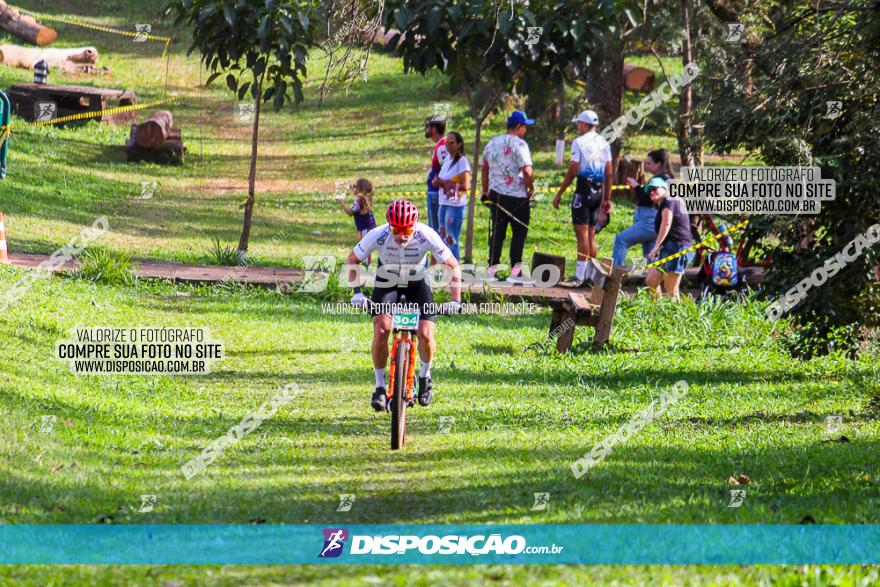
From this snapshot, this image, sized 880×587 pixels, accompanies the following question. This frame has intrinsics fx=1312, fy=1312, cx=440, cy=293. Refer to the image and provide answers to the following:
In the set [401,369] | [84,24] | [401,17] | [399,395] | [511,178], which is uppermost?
[84,24]

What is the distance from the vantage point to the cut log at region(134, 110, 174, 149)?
92.2ft

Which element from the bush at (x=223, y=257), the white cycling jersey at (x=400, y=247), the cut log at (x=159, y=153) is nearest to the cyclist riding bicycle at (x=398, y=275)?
the white cycling jersey at (x=400, y=247)

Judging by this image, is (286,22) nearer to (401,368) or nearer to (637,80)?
(401,368)

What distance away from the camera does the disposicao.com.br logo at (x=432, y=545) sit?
7.17m

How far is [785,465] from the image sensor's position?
9.84m

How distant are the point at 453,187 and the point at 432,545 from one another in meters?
10.6

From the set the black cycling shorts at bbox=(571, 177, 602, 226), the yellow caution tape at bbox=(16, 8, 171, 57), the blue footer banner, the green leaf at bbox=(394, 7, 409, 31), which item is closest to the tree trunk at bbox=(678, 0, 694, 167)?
the black cycling shorts at bbox=(571, 177, 602, 226)

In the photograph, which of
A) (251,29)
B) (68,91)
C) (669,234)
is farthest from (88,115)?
(669,234)

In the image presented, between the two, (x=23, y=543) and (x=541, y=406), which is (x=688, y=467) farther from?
(x=23, y=543)

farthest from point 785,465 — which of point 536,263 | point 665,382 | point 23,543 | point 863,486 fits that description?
point 536,263

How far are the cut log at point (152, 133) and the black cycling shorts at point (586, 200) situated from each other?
45.0 ft

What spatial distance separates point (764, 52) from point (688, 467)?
4.52 metres

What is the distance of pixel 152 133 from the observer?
28188 mm

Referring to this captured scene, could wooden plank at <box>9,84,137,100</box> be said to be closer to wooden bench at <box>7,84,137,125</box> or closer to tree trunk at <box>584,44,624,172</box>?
wooden bench at <box>7,84,137,125</box>
